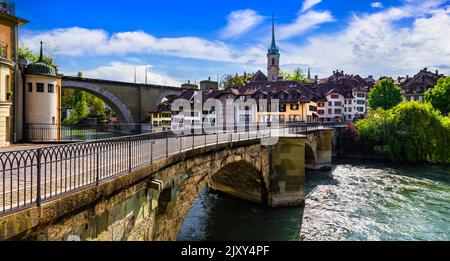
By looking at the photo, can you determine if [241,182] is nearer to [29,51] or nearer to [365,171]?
[365,171]

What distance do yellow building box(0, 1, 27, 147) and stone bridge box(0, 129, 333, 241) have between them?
401 inches

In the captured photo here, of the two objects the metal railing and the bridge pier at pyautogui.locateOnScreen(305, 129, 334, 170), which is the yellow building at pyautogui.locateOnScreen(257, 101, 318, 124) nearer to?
the bridge pier at pyautogui.locateOnScreen(305, 129, 334, 170)

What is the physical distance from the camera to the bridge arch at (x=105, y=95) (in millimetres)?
48312

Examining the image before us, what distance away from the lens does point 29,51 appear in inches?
1806

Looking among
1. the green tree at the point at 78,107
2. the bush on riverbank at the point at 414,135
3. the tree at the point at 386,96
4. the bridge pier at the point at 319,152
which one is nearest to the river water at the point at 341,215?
the bridge pier at the point at 319,152

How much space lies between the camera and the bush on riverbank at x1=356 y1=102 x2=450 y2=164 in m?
39.6

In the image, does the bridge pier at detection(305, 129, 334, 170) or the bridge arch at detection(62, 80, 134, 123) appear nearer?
the bridge pier at detection(305, 129, 334, 170)

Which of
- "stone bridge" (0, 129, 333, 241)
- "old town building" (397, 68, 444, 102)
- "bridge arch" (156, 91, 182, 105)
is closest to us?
"stone bridge" (0, 129, 333, 241)

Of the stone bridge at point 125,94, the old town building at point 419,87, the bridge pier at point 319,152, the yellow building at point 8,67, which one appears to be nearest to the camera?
the yellow building at point 8,67

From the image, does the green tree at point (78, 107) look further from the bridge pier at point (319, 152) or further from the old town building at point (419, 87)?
the old town building at point (419, 87)

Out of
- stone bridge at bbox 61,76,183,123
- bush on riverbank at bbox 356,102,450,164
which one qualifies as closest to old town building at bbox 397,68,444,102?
bush on riverbank at bbox 356,102,450,164

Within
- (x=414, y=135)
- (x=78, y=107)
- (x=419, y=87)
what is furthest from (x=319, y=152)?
(x=78, y=107)

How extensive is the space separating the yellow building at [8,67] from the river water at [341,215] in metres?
10.4
